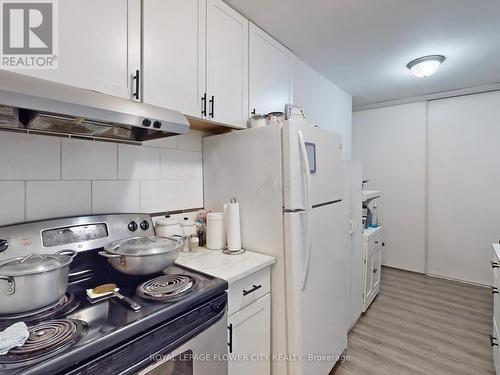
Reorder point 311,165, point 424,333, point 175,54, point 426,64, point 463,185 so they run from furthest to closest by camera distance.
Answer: point 463,185, point 426,64, point 424,333, point 311,165, point 175,54

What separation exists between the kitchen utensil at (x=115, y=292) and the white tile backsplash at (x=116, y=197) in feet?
1.53

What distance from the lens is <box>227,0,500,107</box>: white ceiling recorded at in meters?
1.60

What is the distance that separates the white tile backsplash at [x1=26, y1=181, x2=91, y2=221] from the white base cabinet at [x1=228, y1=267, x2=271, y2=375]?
835 millimetres

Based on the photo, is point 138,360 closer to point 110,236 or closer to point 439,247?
point 110,236

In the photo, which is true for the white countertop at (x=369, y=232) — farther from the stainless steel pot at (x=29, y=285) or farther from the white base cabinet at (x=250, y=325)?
the stainless steel pot at (x=29, y=285)

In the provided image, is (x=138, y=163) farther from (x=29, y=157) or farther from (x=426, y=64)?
(x=426, y=64)

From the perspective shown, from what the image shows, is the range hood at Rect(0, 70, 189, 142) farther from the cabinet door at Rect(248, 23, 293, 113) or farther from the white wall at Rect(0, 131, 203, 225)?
the cabinet door at Rect(248, 23, 293, 113)

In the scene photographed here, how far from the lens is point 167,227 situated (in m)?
1.45

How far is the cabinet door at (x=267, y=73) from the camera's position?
174cm

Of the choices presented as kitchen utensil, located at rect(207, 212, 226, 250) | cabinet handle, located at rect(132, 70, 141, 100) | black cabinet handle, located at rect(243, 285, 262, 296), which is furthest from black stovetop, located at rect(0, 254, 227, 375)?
cabinet handle, located at rect(132, 70, 141, 100)

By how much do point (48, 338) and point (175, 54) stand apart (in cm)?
123

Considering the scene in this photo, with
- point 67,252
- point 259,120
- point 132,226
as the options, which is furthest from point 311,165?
point 67,252

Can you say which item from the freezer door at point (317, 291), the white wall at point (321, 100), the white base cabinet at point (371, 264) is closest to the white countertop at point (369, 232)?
the white base cabinet at point (371, 264)

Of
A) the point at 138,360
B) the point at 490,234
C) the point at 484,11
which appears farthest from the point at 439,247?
the point at 138,360
